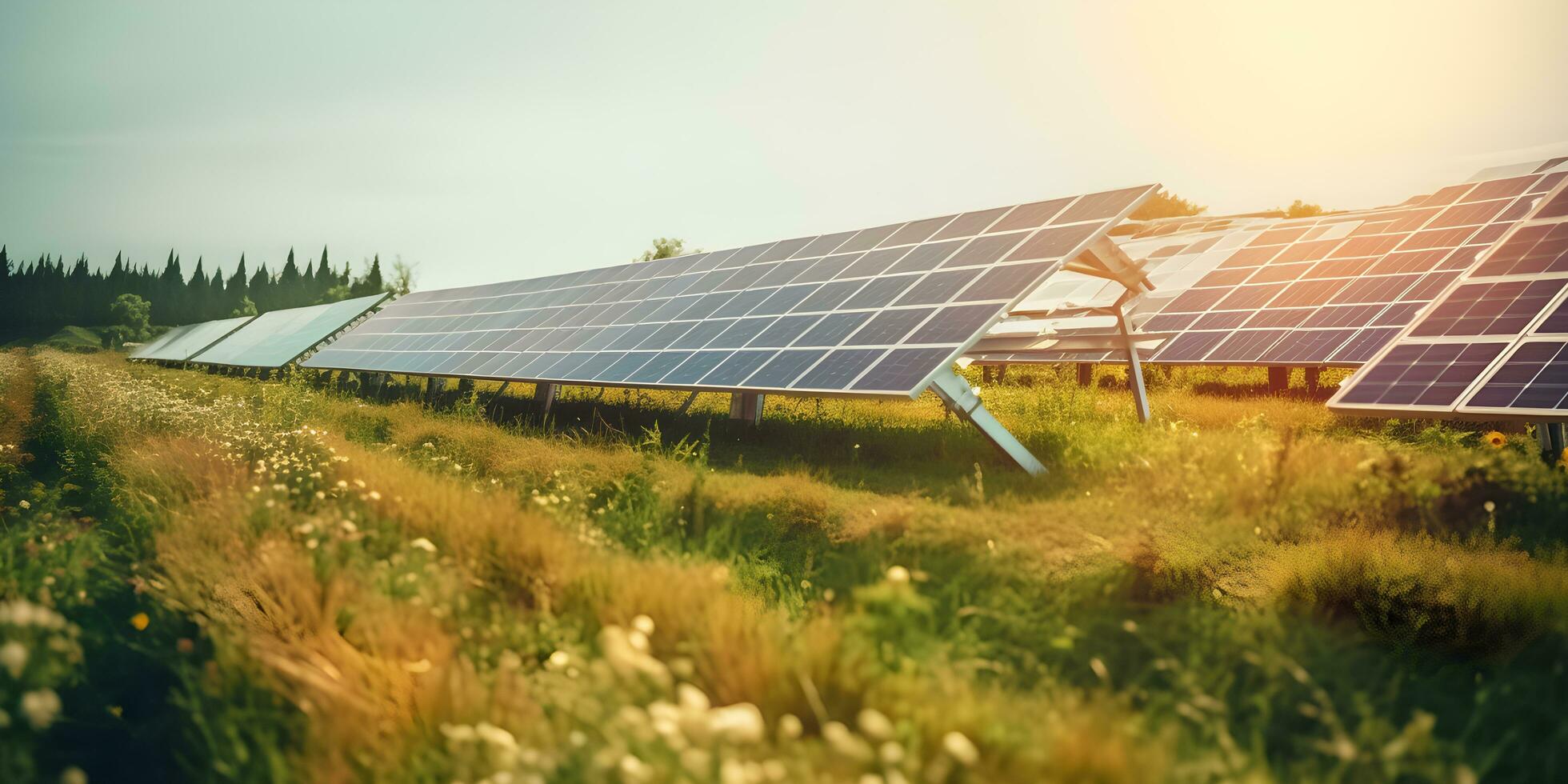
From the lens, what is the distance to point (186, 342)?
61406mm

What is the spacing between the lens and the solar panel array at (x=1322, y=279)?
1978 centimetres

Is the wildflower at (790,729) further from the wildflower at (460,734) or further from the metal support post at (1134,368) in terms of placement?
the metal support post at (1134,368)

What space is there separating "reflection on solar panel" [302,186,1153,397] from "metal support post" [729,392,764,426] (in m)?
1.49

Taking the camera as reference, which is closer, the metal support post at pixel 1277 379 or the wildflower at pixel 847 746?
the wildflower at pixel 847 746

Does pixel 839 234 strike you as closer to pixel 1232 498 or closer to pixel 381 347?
pixel 1232 498

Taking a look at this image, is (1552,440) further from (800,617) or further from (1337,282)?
(1337,282)

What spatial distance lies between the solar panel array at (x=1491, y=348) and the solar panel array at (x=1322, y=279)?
5.30 m

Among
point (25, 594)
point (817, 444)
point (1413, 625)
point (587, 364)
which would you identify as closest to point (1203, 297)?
point (817, 444)

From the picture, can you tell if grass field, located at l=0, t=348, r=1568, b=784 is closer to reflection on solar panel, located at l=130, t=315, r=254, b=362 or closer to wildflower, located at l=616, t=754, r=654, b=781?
wildflower, located at l=616, t=754, r=654, b=781

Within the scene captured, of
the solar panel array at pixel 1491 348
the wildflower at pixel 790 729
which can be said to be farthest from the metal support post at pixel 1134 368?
the wildflower at pixel 790 729

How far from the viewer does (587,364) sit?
18.6m

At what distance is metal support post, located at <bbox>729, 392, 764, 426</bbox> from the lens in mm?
17453

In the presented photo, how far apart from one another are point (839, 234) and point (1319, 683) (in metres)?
16.5

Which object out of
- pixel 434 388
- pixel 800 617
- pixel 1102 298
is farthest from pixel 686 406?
pixel 434 388
